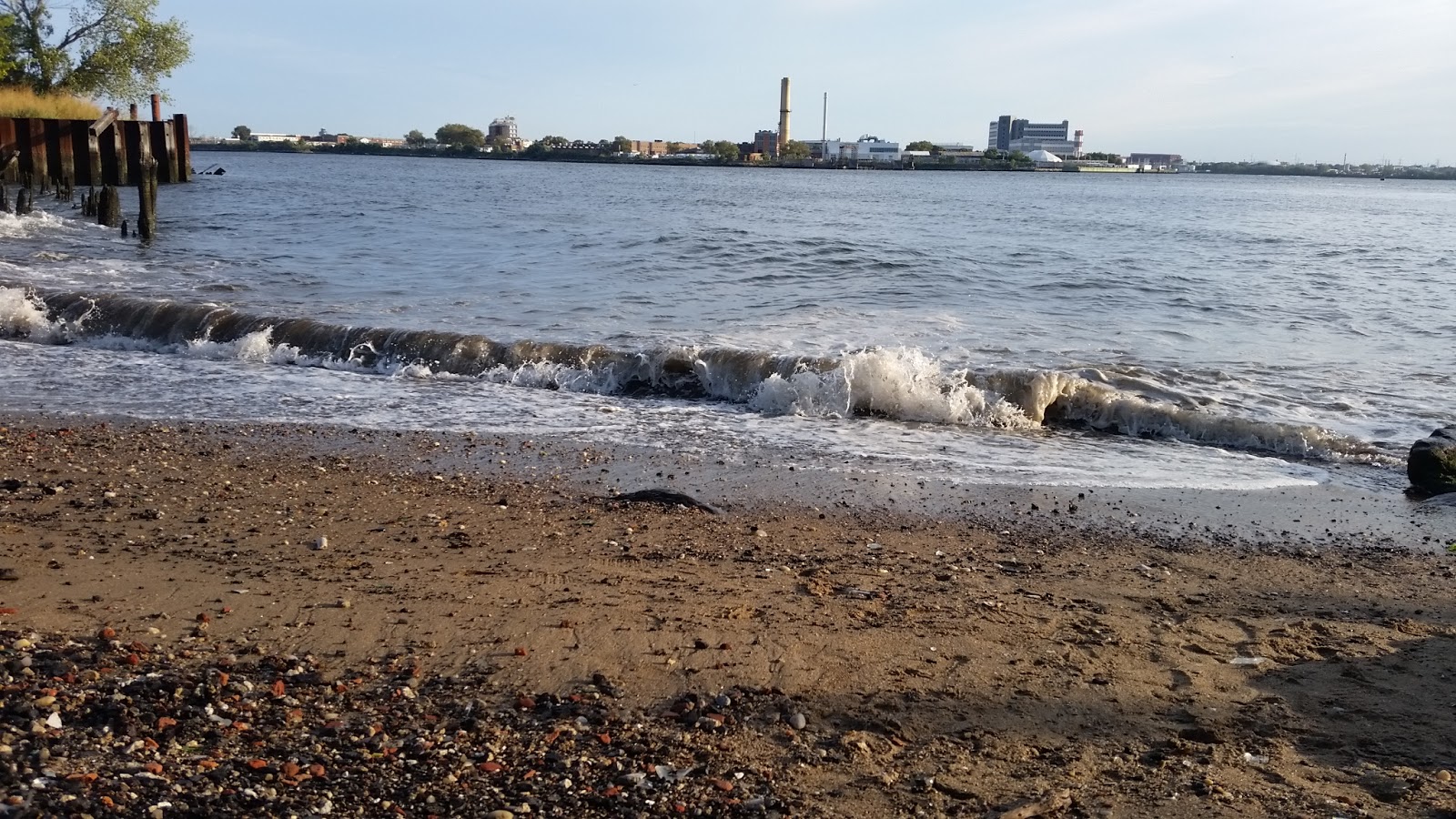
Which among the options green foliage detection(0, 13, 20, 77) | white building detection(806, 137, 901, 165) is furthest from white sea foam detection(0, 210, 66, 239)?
white building detection(806, 137, 901, 165)

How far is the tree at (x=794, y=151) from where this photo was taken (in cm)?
13438

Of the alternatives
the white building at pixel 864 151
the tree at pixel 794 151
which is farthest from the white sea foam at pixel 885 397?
the tree at pixel 794 151

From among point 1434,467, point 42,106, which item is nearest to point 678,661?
point 1434,467

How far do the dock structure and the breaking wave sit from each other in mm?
17011

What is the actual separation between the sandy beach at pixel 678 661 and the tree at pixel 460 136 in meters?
144

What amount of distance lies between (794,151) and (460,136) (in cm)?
4843

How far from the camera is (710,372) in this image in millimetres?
10719

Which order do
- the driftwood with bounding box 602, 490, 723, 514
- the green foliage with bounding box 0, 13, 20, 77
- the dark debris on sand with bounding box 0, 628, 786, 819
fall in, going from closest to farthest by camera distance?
the dark debris on sand with bounding box 0, 628, 786, 819 → the driftwood with bounding box 602, 490, 723, 514 → the green foliage with bounding box 0, 13, 20, 77

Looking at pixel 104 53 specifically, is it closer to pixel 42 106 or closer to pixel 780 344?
pixel 42 106

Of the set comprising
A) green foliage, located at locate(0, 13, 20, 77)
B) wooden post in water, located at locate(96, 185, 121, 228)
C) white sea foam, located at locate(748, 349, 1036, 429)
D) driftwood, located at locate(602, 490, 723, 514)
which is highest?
green foliage, located at locate(0, 13, 20, 77)

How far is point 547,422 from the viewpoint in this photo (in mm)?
8727

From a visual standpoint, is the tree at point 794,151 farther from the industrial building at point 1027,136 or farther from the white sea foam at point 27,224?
the white sea foam at point 27,224

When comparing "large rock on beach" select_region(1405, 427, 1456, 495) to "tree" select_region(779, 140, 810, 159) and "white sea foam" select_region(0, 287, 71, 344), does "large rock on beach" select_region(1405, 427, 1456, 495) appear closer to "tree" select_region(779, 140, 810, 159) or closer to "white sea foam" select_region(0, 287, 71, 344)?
"white sea foam" select_region(0, 287, 71, 344)

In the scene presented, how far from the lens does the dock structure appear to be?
2894 cm
